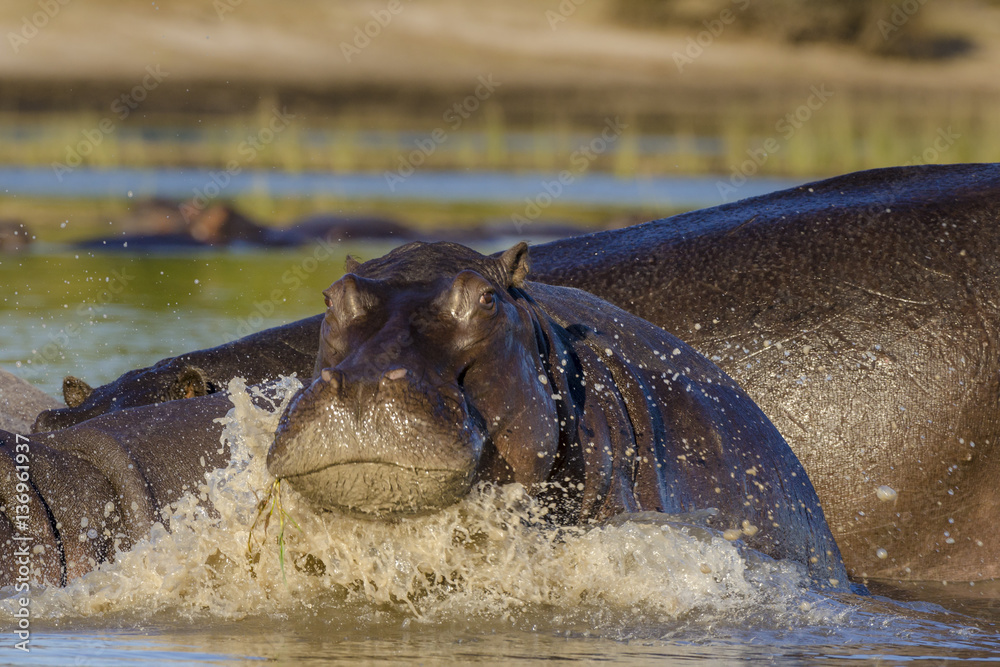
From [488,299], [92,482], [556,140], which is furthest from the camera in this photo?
[556,140]

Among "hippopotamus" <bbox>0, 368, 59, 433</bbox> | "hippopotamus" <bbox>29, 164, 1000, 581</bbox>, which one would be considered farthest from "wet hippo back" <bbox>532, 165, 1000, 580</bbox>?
"hippopotamus" <bbox>0, 368, 59, 433</bbox>

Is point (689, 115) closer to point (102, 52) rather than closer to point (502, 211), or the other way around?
point (102, 52)

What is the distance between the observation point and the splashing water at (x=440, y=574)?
147 inches

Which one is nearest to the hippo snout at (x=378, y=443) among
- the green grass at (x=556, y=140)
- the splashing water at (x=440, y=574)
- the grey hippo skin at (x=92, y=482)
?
the splashing water at (x=440, y=574)

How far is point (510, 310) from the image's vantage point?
12.3 ft

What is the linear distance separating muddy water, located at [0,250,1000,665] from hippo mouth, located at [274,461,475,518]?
0.14 m

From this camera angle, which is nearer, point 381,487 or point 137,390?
point 381,487

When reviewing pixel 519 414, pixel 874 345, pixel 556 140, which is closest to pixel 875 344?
pixel 874 345

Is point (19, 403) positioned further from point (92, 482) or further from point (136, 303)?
point (136, 303)

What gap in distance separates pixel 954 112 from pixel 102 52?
16953 mm

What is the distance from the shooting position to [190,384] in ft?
19.9

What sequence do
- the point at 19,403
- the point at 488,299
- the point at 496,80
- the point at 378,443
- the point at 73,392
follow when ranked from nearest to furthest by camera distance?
the point at 378,443
the point at 488,299
the point at 73,392
the point at 19,403
the point at 496,80

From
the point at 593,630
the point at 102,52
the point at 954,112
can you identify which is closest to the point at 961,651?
the point at 593,630

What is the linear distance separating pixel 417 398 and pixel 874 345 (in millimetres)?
2865
